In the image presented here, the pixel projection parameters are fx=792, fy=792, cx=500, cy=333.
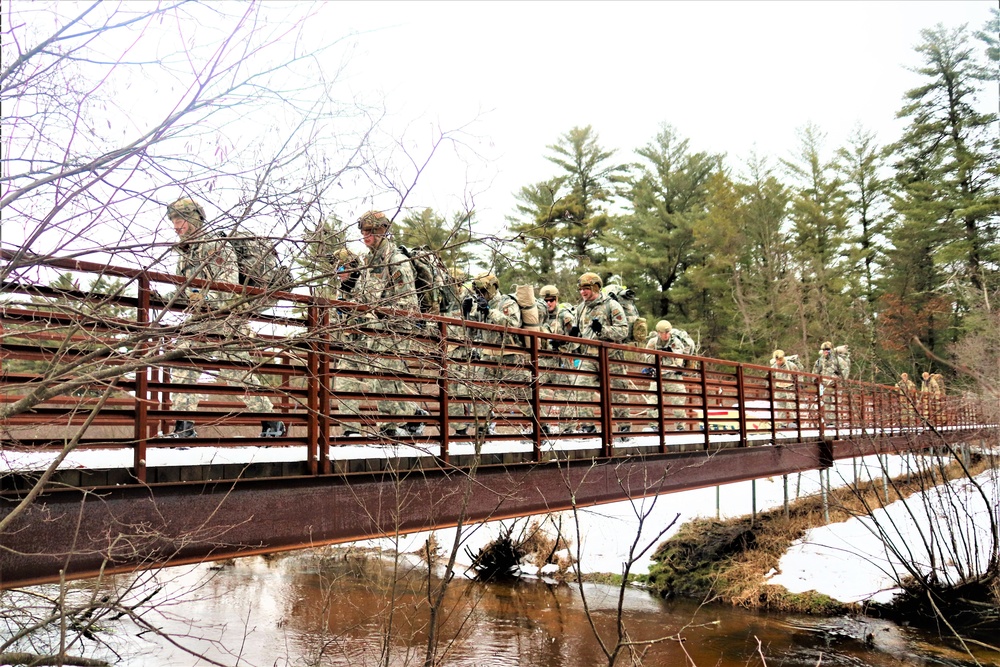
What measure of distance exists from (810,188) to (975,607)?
28633 millimetres

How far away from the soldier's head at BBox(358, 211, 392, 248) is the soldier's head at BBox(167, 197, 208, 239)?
27.7 inches

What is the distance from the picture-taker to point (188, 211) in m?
3.40

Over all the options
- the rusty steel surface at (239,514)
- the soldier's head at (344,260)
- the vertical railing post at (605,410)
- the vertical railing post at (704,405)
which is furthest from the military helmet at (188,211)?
the vertical railing post at (704,405)

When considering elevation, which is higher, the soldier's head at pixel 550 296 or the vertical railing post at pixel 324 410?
the soldier's head at pixel 550 296

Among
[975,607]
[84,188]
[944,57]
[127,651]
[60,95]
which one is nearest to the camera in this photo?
[84,188]

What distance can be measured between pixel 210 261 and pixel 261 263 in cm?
25

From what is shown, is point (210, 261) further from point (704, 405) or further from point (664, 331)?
point (664, 331)

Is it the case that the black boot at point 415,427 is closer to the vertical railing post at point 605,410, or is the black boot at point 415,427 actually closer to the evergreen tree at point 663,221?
the vertical railing post at point 605,410

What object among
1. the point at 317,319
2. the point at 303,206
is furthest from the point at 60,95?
the point at 317,319

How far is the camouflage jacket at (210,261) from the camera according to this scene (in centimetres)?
330

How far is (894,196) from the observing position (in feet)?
117

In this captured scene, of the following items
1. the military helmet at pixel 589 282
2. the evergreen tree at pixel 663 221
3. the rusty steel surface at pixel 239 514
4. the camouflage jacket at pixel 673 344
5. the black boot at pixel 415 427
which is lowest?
the rusty steel surface at pixel 239 514

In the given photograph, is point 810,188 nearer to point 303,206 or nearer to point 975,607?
point 975,607

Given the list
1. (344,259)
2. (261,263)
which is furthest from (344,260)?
(261,263)
